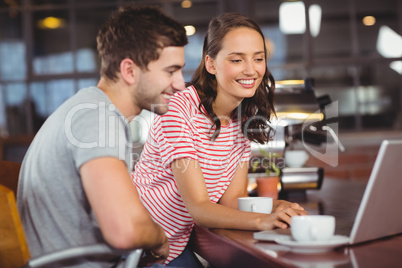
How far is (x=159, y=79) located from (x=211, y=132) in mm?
473

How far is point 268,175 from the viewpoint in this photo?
6.95ft

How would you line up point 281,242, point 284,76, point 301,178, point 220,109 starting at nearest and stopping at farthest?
point 281,242 < point 220,109 < point 301,178 < point 284,76

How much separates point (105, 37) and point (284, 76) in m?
3.29

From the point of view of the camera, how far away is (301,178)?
7.29 feet

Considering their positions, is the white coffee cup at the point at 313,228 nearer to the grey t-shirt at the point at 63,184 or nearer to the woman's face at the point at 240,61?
the grey t-shirt at the point at 63,184

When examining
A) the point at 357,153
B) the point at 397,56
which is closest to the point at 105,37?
the point at 357,153

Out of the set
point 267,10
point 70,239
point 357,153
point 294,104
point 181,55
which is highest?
point 267,10

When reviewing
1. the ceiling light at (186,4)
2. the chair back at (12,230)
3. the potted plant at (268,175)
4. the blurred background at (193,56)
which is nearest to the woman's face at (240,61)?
the potted plant at (268,175)

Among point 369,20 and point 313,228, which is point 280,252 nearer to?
point 313,228

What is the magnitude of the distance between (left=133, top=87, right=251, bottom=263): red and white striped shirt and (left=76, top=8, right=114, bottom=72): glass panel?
2.86m

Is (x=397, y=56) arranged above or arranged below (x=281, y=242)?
above

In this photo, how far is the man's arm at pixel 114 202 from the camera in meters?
1.01

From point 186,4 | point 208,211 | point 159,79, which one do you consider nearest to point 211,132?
point 208,211

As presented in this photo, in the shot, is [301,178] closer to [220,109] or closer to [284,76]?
[220,109]
